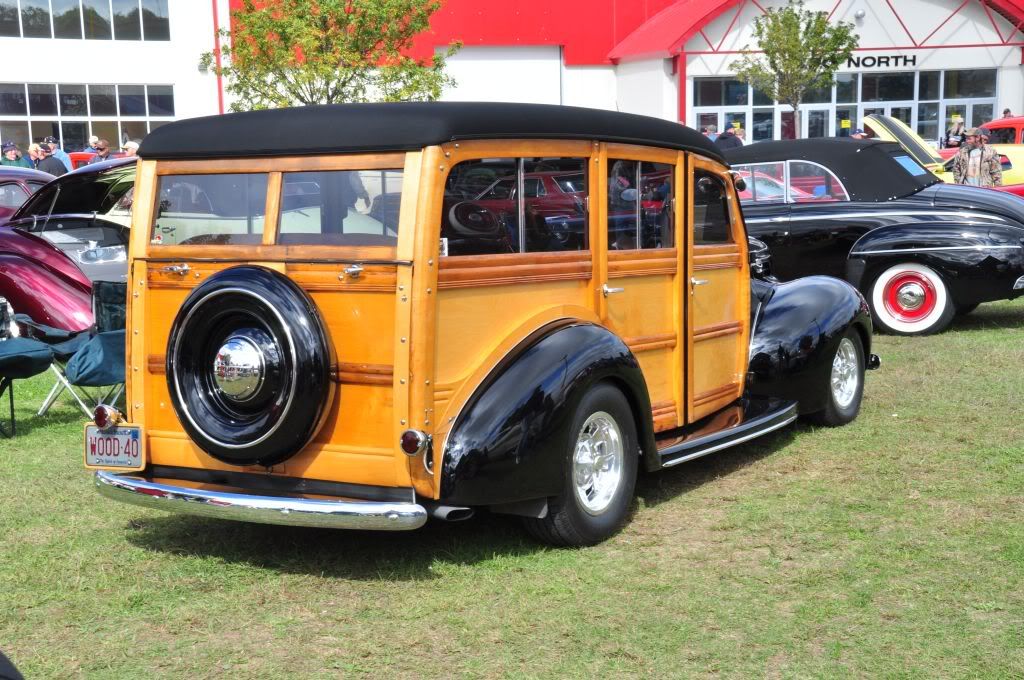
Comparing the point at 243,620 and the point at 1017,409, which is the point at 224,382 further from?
the point at 1017,409

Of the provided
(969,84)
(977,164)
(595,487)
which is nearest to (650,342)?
(595,487)

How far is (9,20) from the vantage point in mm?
31000

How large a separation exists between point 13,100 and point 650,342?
29.9 metres

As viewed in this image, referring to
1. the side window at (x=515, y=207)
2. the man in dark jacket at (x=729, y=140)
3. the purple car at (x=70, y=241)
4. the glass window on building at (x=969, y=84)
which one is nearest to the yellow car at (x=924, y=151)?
the man in dark jacket at (x=729, y=140)

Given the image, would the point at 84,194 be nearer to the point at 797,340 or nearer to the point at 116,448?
the point at 116,448

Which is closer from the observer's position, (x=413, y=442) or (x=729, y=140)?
(x=413, y=442)

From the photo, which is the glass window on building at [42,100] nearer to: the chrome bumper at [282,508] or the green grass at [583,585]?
the green grass at [583,585]

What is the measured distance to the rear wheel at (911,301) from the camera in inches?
421

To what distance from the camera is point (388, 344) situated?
4.49 meters

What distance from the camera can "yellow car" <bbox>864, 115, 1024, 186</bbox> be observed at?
1612 centimetres

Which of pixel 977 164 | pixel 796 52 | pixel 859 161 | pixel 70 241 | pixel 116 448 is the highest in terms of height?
pixel 796 52

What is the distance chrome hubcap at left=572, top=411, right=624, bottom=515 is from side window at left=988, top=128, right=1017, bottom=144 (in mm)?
18648

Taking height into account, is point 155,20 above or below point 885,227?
above

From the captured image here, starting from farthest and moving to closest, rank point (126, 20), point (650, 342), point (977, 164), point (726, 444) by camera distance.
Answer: point (126, 20) → point (977, 164) → point (726, 444) → point (650, 342)
